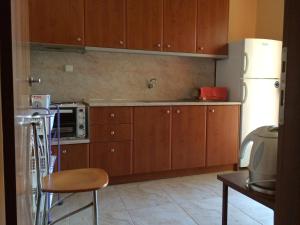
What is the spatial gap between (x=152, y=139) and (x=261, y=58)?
5.70 feet

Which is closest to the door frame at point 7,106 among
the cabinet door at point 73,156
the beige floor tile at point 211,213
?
the beige floor tile at point 211,213

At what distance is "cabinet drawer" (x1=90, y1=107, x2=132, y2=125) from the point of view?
2920mm

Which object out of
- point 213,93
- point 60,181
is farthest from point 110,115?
point 213,93

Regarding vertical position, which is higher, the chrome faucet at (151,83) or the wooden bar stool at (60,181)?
the chrome faucet at (151,83)

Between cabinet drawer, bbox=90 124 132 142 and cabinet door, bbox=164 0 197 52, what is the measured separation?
1.11 metres

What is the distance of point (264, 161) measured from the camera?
110cm

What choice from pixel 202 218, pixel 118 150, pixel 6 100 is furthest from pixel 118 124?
pixel 6 100

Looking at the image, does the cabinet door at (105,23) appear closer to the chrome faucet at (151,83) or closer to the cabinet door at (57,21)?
the cabinet door at (57,21)

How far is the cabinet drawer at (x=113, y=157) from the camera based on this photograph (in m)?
2.97

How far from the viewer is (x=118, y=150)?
306 centimetres

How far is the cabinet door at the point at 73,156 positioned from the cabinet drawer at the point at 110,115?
290 mm

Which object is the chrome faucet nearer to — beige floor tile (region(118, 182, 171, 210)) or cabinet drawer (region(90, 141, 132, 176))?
cabinet drawer (region(90, 141, 132, 176))

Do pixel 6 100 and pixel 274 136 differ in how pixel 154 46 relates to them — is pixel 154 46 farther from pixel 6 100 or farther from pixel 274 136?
pixel 6 100

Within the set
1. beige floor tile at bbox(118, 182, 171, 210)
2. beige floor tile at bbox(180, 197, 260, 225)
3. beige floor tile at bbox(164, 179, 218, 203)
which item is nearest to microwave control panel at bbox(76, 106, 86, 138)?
beige floor tile at bbox(118, 182, 171, 210)
